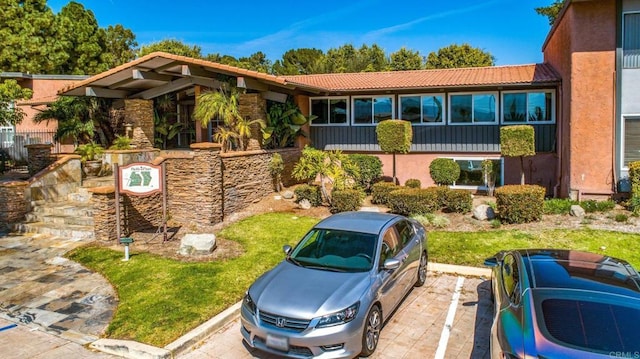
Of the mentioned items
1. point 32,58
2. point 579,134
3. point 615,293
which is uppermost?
point 32,58

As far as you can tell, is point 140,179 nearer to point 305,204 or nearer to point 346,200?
point 305,204

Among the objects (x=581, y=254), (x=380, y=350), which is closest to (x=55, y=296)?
(x=380, y=350)

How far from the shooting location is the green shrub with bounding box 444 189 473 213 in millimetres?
12977

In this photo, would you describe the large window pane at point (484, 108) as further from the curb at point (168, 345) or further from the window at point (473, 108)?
A: the curb at point (168, 345)

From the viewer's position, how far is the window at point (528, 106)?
16.8 meters

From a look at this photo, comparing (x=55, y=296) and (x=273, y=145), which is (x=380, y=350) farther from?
(x=273, y=145)

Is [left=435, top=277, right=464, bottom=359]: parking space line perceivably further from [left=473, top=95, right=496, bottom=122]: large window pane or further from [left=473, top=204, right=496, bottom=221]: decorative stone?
[left=473, top=95, right=496, bottom=122]: large window pane

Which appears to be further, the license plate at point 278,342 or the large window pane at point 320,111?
the large window pane at point 320,111

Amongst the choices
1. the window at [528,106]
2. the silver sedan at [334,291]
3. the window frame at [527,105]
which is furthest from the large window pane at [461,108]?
the silver sedan at [334,291]

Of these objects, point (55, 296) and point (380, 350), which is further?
point (55, 296)

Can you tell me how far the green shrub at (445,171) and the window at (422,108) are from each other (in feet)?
6.04

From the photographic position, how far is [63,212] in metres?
13.2

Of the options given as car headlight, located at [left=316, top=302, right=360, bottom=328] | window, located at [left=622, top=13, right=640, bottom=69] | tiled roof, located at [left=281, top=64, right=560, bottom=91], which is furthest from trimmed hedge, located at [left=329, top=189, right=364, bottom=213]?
window, located at [left=622, top=13, right=640, bottom=69]

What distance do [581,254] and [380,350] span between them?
2.93m
